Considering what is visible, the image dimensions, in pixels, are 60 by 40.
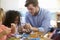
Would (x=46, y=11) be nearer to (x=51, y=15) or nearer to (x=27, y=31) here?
(x=51, y=15)

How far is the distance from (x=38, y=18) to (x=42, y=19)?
0.10ft

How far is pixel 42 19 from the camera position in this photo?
1.14 m

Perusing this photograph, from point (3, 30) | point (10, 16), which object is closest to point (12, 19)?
point (10, 16)

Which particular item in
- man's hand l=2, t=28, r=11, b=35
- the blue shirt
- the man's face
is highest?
the man's face

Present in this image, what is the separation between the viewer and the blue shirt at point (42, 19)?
3.71 feet

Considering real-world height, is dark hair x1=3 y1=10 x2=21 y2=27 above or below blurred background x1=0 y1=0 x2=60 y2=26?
below

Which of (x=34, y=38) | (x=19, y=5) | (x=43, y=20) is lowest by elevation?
(x=34, y=38)

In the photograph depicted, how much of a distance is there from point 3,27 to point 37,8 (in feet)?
0.92

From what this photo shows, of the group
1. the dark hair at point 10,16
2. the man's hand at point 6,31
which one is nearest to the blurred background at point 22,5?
the dark hair at point 10,16

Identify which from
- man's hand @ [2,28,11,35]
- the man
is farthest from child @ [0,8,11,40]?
the man

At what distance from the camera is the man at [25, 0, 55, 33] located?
1.12 meters

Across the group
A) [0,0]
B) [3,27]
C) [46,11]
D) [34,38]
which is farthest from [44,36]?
[0,0]

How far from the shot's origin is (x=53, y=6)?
1.13 metres

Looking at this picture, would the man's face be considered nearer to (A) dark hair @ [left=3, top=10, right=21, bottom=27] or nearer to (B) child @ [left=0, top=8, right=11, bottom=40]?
(A) dark hair @ [left=3, top=10, right=21, bottom=27]
